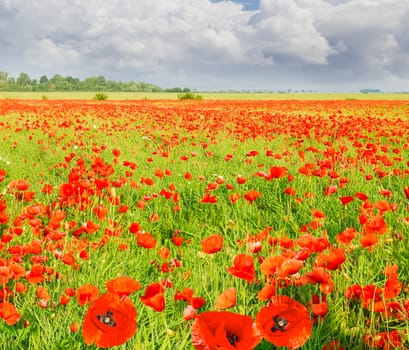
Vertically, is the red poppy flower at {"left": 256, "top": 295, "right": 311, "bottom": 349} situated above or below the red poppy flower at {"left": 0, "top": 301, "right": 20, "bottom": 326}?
above

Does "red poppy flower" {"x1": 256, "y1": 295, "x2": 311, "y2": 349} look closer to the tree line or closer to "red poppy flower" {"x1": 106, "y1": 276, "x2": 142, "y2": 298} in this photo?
"red poppy flower" {"x1": 106, "y1": 276, "x2": 142, "y2": 298}

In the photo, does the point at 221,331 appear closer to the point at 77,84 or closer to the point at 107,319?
the point at 107,319

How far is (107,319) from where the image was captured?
102 cm

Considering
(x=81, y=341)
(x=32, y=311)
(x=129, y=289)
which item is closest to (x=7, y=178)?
(x=32, y=311)

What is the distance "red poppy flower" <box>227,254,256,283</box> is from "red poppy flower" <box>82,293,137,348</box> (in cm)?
56

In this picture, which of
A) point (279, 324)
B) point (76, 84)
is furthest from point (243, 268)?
point (76, 84)

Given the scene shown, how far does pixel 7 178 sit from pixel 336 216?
4754mm

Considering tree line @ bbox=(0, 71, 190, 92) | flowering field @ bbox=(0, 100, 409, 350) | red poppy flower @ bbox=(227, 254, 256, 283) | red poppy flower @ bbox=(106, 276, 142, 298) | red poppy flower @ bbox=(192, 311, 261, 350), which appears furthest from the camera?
tree line @ bbox=(0, 71, 190, 92)

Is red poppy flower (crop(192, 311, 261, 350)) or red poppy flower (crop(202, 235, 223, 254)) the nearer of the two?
red poppy flower (crop(192, 311, 261, 350))

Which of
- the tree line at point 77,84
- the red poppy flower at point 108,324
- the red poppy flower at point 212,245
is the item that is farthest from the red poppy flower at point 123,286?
the tree line at point 77,84

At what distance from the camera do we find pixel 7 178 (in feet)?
19.7

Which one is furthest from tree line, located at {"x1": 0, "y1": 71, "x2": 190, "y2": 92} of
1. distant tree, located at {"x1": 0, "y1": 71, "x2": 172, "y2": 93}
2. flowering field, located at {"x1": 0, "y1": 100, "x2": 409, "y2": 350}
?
flowering field, located at {"x1": 0, "y1": 100, "x2": 409, "y2": 350}

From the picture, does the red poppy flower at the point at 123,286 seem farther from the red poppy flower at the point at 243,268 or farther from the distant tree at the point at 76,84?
the distant tree at the point at 76,84

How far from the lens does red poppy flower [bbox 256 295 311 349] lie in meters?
0.96
